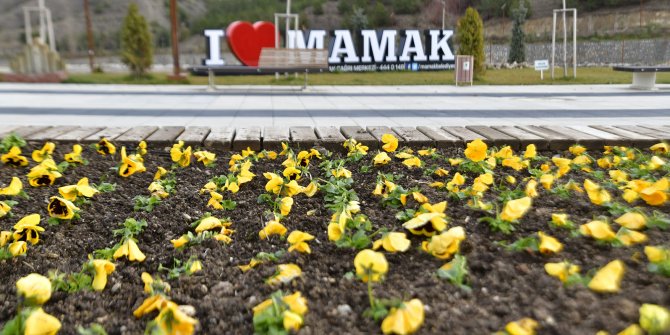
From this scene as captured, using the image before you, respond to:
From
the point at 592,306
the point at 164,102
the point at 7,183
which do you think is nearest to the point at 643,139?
the point at 592,306

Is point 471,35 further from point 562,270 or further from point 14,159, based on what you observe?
point 562,270

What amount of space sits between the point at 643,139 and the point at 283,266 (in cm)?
231

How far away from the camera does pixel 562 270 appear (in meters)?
1.14

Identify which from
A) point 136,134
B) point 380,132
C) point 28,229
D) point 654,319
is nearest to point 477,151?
point 380,132

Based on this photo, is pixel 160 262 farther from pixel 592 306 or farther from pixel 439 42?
pixel 439 42

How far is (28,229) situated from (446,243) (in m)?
1.12

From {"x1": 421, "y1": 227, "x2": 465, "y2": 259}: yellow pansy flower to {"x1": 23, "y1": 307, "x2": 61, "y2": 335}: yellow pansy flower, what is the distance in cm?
79

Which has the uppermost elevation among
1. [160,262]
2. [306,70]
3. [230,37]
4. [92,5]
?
[92,5]

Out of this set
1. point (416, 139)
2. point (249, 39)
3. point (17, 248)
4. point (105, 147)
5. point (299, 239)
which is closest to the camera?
point (299, 239)

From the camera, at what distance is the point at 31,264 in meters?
1.47

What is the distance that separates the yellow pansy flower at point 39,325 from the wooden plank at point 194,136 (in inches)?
77.3

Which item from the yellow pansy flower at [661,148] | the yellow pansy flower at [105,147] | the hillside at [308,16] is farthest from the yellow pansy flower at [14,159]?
the hillside at [308,16]

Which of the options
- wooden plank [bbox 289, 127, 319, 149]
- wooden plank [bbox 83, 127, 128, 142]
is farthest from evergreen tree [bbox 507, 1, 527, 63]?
wooden plank [bbox 83, 127, 128, 142]

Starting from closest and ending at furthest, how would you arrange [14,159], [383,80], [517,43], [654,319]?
[654,319] → [14,159] → [383,80] → [517,43]
